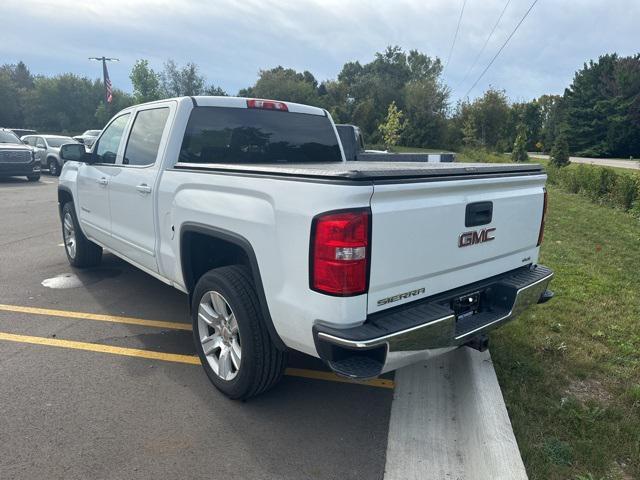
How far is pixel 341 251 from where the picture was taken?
2328mm

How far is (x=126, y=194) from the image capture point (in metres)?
4.30

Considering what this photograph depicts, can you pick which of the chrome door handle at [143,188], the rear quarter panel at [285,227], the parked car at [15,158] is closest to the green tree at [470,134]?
the parked car at [15,158]

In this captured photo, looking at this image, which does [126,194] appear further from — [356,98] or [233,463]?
[356,98]

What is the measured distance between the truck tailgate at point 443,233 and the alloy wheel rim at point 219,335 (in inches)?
44.2

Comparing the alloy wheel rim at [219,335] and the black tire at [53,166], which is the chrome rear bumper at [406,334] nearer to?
the alloy wheel rim at [219,335]

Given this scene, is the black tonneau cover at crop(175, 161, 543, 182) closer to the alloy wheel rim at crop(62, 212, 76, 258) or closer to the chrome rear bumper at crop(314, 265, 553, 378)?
the chrome rear bumper at crop(314, 265, 553, 378)

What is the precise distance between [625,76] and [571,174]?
4307 centimetres

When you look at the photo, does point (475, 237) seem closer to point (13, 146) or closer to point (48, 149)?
point (13, 146)

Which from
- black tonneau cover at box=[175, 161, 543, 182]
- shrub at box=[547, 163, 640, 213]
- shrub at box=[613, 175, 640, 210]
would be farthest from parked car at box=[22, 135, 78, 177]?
shrub at box=[613, 175, 640, 210]

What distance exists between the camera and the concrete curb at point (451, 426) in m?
2.57

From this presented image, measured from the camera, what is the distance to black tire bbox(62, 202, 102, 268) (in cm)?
596

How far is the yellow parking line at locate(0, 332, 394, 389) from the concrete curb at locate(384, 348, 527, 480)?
12.5 inches

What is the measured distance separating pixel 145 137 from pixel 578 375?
13.3ft

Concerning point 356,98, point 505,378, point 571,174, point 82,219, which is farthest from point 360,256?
point 356,98
